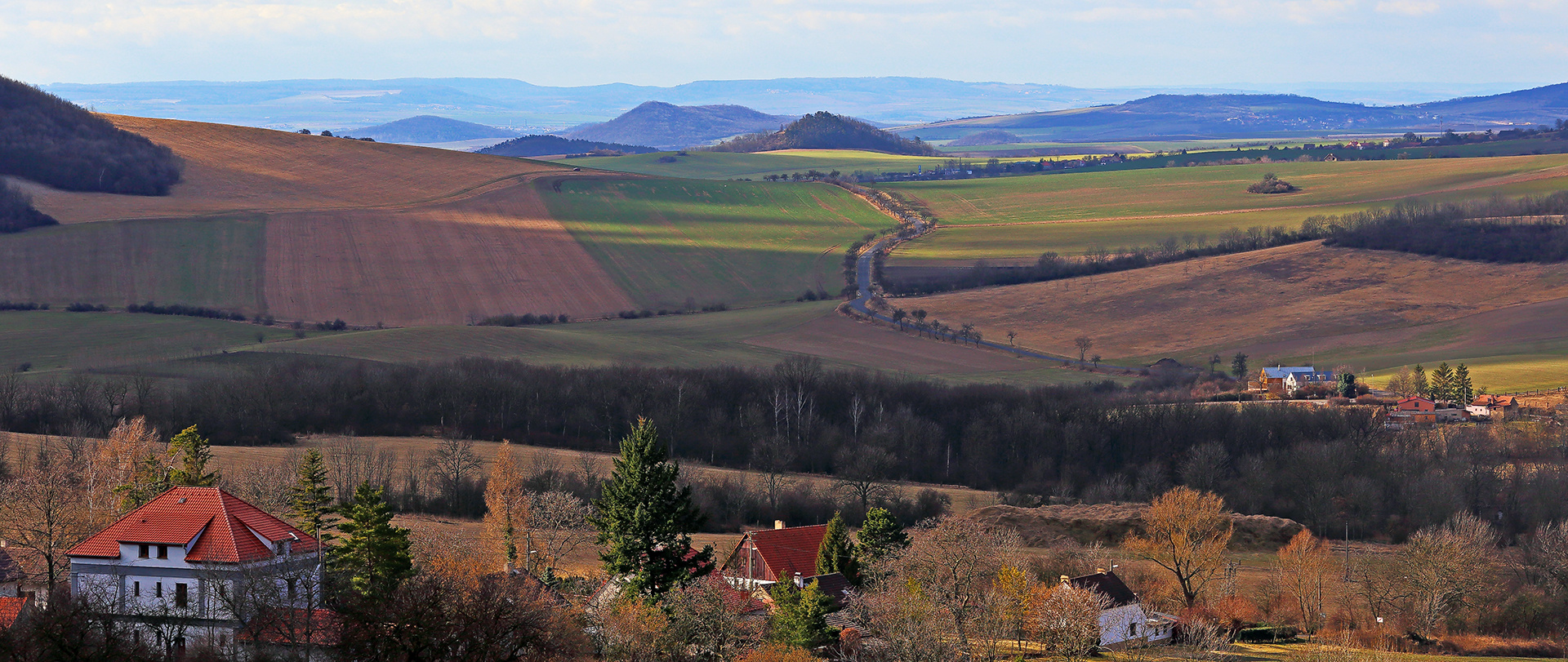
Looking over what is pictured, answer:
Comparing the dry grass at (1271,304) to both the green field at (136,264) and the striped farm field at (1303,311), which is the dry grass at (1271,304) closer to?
the striped farm field at (1303,311)

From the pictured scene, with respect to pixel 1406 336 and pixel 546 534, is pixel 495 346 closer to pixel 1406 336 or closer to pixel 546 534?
pixel 546 534

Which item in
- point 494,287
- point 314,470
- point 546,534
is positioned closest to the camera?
point 314,470

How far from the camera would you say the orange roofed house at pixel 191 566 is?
130 feet

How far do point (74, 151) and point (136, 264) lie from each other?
3208cm

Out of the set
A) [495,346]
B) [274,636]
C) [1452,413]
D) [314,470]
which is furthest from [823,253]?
[274,636]

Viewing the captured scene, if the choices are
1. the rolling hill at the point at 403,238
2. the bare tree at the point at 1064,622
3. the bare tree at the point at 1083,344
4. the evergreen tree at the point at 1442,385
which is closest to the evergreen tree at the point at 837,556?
the bare tree at the point at 1064,622

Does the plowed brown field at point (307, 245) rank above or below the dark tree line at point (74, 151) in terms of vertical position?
below

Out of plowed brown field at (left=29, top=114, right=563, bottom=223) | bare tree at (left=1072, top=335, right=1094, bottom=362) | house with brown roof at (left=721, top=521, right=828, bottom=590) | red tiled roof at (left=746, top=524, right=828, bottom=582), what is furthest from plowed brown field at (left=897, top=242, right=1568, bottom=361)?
house with brown roof at (left=721, top=521, right=828, bottom=590)

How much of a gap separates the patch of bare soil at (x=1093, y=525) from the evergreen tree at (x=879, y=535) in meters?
16.6

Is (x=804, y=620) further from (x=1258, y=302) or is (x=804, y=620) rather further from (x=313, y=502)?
(x=1258, y=302)

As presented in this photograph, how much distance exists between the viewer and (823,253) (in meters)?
148

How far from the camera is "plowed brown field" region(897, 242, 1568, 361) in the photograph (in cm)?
11606

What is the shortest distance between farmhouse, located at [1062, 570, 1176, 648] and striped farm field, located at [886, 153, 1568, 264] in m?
88.0

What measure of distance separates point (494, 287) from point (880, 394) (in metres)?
43.1
